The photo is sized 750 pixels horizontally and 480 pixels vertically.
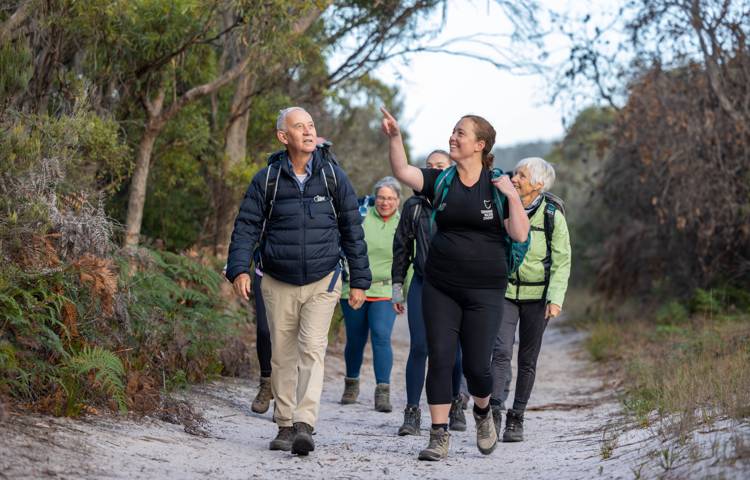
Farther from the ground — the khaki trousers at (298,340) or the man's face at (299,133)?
the man's face at (299,133)

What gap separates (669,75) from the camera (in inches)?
626

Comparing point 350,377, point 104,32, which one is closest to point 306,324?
point 350,377

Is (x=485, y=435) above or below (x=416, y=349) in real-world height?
below

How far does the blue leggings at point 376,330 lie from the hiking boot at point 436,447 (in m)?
2.47

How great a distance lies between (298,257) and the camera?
6.57m

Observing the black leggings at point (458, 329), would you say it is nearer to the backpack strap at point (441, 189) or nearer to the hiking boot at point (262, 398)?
the backpack strap at point (441, 189)

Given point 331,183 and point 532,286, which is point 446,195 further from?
point 532,286

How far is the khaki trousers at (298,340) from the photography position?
6629 mm

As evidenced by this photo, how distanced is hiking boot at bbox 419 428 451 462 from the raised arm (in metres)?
1.59

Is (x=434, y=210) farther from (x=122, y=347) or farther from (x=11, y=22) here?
(x=11, y=22)

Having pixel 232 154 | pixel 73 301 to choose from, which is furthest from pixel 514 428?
pixel 232 154

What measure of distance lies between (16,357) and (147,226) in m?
7.11

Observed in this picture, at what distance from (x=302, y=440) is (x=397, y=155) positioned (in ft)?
6.18

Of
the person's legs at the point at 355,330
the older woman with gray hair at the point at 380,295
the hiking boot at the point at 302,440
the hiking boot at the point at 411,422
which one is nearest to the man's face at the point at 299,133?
the hiking boot at the point at 302,440
